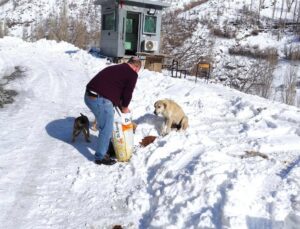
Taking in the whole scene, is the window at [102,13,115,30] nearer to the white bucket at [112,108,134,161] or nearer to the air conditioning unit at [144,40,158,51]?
the air conditioning unit at [144,40,158,51]

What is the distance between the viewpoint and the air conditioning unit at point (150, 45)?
17.6 m

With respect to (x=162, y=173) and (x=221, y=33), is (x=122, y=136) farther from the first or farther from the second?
(x=221, y=33)

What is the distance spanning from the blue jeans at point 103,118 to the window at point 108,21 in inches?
503

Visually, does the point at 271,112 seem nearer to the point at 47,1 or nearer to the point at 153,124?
the point at 153,124

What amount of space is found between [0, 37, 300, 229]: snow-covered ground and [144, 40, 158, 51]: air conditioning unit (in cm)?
853

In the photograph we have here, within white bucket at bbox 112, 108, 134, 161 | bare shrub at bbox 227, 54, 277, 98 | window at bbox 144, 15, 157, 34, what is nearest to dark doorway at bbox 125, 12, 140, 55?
window at bbox 144, 15, 157, 34

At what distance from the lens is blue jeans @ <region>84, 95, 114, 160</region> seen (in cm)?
577

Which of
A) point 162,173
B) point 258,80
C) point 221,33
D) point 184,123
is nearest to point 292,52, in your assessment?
point 221,33

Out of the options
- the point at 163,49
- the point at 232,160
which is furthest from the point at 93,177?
the point at 163,49

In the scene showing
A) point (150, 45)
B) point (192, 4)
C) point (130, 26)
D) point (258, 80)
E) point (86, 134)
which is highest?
point (192, 4)

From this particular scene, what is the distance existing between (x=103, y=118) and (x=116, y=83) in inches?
22.2

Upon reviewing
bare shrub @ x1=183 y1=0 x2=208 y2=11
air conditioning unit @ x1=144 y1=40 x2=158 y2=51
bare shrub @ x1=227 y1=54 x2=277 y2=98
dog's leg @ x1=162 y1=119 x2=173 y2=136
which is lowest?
bare shrub @ x1=227 y1=54 x2=277 y2=98

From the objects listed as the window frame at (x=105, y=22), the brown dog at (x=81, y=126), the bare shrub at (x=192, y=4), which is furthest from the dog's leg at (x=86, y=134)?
the bare shrub at (x=192, y=4)

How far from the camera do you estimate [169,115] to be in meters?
7.20
